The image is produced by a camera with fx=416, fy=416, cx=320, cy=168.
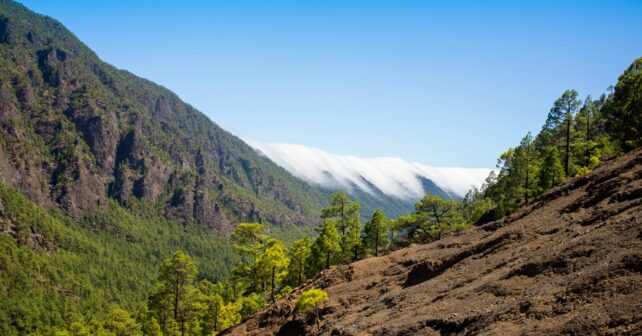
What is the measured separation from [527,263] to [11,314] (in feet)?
721

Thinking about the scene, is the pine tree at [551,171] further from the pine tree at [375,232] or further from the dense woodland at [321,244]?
the pine tree at [375,232]

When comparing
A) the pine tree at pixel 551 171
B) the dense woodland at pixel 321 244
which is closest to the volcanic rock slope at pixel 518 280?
the dense woodland at pixel 321 244

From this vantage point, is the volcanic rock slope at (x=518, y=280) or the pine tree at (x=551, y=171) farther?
the pine tree at (x=551, y=171)

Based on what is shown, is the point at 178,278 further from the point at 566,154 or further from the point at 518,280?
the point at 566,154

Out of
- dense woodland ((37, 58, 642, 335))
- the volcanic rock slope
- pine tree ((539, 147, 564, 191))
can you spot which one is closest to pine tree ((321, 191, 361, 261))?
dense woodland ((37, 58, 642, 335))

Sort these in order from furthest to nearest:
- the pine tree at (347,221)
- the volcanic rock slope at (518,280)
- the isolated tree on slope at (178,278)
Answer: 1. the pine tree at (347,221)
2. the isolated tree on slope at (178,278)
3. the volcanic rock slope at (518,280)

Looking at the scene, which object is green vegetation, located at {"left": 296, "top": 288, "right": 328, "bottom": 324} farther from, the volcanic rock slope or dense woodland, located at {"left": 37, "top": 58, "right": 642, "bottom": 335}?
dense woodland, located at {"left": 37, "top": 58, "right": 642, "bottom": 335}

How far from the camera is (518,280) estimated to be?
31.1m

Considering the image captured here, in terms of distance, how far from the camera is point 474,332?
2639 centimetres

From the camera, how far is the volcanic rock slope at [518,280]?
24.2 m

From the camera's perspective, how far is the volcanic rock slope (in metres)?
24.2

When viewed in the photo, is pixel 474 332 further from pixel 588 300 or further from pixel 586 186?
pixel 586 186

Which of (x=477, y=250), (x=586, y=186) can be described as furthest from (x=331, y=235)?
(x=586, y=186)

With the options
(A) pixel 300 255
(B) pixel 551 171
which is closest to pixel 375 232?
(A) pixel 300 255
